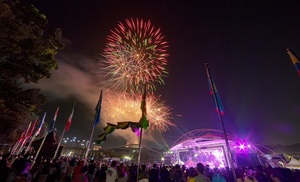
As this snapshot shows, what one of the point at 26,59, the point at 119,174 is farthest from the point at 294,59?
the point at 26,59

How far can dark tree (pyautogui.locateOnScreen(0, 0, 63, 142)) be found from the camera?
477 inches

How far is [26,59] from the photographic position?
13.8m

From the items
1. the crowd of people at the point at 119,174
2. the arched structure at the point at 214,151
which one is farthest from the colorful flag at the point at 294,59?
the arched structure at the point at 214,151

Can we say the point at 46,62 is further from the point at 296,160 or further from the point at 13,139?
A: the point at 13,139

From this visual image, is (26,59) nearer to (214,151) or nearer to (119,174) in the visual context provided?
(119,174)

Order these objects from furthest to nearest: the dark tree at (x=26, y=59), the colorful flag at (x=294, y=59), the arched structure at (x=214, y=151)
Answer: the arched structure at (x=214, y=151) → the dark tree at (x=26, y=59) → the colorful flag at (x=294, y=59)

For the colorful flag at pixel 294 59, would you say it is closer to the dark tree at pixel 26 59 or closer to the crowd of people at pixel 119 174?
the crowd of people at pixel 119 174

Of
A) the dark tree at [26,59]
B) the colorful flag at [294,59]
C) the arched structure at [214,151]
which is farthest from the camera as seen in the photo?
the arched structure at [214,151]

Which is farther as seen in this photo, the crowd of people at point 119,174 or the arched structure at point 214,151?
the arched structure at point 214,151

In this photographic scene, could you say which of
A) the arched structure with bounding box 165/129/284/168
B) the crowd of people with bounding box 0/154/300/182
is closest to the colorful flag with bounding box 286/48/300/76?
the crowd of people with bounding box 0/154/300/182

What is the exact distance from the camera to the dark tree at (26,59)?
39.7ft

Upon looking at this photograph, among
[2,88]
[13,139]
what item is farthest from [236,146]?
[13,139]

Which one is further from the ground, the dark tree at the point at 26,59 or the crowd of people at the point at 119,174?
the dark tree at the point at 26,59

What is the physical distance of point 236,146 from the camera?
23688 millimetres
